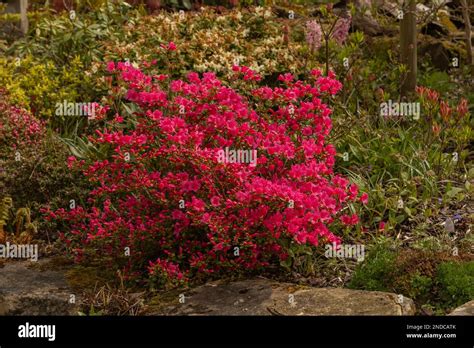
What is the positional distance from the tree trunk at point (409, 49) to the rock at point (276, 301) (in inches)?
153

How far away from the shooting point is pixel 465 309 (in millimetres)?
4984

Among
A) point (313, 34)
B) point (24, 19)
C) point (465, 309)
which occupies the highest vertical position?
point (24, 19)

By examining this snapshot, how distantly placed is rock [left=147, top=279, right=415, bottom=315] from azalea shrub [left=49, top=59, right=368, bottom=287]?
164mm

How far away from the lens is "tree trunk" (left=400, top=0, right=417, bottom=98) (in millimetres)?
8898

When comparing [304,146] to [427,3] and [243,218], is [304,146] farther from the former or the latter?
[427,3]

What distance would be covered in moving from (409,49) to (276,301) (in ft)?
14.6

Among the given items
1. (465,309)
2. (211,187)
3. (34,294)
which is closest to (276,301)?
(211,187)

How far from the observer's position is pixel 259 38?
9.52 m

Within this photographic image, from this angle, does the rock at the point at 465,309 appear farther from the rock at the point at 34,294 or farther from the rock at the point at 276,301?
the rock at the point at 34,294

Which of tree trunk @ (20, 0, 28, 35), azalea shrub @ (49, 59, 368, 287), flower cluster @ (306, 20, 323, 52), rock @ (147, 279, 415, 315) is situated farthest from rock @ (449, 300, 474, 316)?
tree trunk @ (20, 0, 28, 35)

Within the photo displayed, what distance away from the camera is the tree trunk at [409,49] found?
8898mm

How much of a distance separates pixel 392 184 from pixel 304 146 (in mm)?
1634

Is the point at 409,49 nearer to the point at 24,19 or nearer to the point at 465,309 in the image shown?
the point at 465,309

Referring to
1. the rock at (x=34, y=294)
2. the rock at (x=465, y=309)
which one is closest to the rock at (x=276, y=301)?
the rock at (x=465, y=309)
